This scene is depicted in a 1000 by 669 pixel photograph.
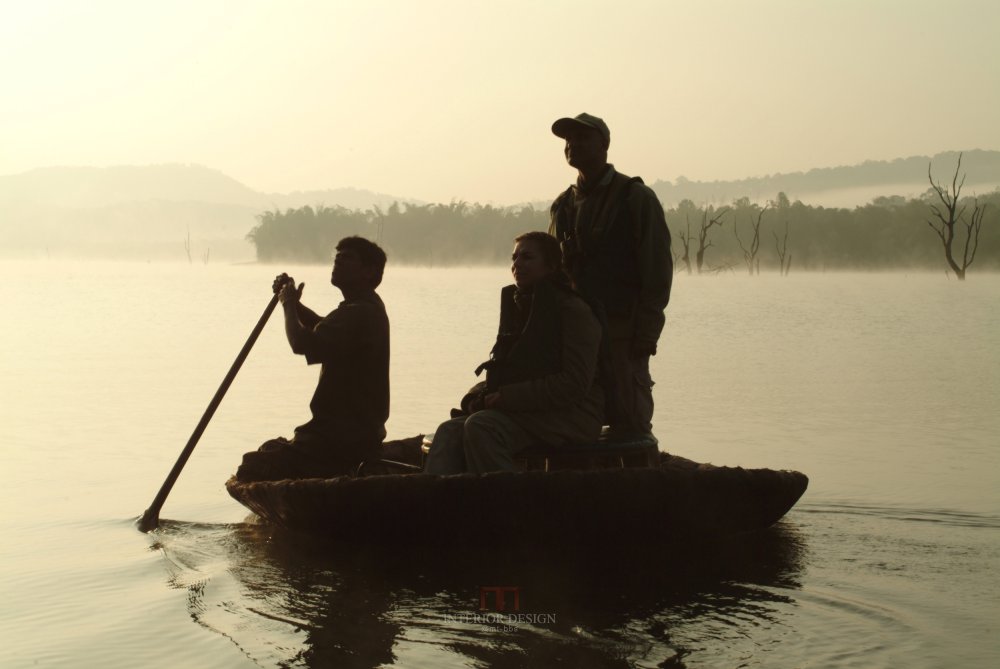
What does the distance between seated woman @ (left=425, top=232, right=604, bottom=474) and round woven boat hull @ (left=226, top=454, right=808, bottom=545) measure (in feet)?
1.11

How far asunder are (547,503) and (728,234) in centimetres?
9304

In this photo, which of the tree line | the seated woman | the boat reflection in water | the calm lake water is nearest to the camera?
the boat reflection in water

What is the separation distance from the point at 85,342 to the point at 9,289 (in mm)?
33714

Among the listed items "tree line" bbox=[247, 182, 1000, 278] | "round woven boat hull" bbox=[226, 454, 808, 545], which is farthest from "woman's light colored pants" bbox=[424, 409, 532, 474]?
"tree line" bbox=[247, 182, 1000, 278]

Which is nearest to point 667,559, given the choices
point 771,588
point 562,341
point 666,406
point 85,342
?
point 771,588

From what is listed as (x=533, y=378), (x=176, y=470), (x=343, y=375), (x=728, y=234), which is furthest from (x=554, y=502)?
(x=728, y=234)

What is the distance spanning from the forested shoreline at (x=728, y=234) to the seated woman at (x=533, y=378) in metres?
71.9

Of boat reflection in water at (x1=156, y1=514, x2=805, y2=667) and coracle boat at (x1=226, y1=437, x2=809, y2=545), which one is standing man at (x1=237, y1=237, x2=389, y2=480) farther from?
coracle boat at (x1=226, y1=437, x2=809, y2=545)

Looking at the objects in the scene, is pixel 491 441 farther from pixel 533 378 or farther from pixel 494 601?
pixel 494 601

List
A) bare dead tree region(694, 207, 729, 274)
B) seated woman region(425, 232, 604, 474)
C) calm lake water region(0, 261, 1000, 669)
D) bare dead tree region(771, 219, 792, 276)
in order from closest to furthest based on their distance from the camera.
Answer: calm lake water region(0, 261, 1000, 669) < seated woman region(425, 232, 604, 474) < bare dead tree region(694, 207, 729, 274) < bare dead tree region(771, 219, 792, 276)

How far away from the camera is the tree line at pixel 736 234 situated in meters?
90.1

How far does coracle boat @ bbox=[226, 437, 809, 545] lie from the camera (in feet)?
18.8

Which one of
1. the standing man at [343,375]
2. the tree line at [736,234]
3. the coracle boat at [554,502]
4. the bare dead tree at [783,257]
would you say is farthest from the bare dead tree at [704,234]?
the coracle boat at [554,502]

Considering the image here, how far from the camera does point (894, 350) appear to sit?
22484 millimetres
